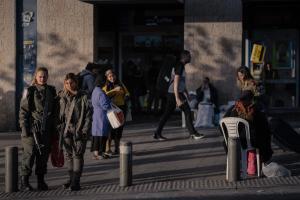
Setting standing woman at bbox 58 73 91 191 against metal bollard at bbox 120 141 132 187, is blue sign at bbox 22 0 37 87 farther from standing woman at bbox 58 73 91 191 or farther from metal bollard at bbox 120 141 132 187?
metal bollard at bbox 120 141 132 187

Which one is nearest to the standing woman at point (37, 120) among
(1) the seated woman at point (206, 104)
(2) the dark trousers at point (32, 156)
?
(2) the dark trousers at point (32, 156)

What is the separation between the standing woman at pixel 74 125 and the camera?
9516 millimetres

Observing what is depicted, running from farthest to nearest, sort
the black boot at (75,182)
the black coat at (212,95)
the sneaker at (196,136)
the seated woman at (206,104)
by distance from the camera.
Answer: the black coat at (212,95), the seated woman at (206,104), the sneaker at (196,136), the black boot at (75,182)

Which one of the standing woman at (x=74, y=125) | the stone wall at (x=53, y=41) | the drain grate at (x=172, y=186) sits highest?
the stone wall at (x=53, y=41)

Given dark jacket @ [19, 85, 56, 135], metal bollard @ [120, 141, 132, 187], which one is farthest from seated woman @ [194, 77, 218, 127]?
dark jacket @ [19, 85, 56, 135]

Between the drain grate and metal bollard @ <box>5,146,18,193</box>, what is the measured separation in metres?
0.11

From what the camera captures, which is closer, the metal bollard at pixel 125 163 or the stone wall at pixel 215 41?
the metal bollard at pixel 125 163

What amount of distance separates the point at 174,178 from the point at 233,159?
1095mm

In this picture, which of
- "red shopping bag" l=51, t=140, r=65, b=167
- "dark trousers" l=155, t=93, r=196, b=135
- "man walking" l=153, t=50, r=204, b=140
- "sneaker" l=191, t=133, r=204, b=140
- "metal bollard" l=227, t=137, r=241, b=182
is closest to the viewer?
"metal bollard" l=227, t=137, r=241, b=182

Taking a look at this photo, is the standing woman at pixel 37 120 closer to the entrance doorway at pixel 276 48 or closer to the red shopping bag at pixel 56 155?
the red shopping bag at pixel 56 155

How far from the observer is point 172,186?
9.84 metres

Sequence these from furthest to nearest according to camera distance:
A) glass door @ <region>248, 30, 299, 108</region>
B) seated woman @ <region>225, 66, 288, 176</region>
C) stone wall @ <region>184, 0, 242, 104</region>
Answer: glass door @ <region>248, 30, 299, 108</region>
stone wall @ <region>184, 0, 242, 104</region>
seated woman @ <region>225, 66, 288, 176</region>

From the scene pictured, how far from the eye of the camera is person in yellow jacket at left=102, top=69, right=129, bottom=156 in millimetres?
12203

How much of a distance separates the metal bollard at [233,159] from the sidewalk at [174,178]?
0.14 m
